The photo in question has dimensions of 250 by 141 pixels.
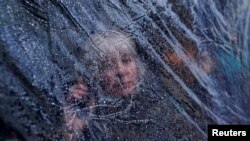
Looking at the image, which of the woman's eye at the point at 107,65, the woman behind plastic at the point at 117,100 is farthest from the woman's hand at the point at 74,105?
the woman's eye at the point at 107,65

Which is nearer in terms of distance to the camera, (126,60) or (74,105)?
(74,105)

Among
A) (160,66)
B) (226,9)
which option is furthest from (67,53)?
(226,9)

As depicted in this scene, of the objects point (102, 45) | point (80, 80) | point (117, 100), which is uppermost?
point (102, 45)

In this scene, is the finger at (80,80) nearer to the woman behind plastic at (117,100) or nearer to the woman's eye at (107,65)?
the woman behind plastic at (117,100)

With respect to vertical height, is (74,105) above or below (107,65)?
below

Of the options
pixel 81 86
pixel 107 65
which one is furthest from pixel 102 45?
pixel 81 86

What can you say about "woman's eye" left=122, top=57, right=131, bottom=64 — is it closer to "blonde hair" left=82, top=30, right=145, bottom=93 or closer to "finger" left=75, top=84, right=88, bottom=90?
"blonde hair" left=82, top=30, right=145, bottom=93

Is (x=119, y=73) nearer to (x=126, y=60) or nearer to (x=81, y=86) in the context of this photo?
(x=126, y=60)

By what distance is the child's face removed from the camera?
1427mm

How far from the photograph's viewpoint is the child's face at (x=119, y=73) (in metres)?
1.43

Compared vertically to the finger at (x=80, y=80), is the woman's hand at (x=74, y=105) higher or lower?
lower

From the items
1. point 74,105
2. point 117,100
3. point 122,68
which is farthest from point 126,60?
point 74,105

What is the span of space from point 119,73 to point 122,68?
0.03m

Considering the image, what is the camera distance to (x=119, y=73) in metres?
1.45
